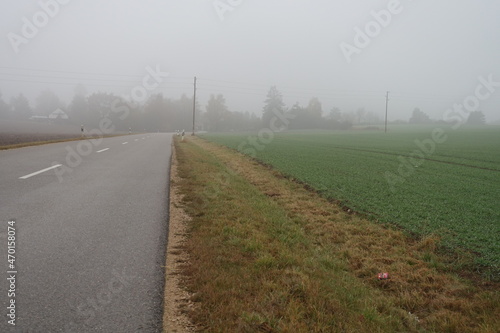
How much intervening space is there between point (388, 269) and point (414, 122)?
149705 millimetres

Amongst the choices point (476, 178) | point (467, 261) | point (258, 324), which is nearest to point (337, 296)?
point (258, 324)

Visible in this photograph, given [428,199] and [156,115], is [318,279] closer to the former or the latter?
[428,199]

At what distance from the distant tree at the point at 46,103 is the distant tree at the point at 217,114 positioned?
182 ft

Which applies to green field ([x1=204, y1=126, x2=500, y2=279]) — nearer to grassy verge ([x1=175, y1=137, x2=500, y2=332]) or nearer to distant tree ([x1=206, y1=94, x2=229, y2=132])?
grassy verge ([x1=175, y1=137, x2=500, y2=332])

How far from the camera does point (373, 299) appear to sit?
133 inches

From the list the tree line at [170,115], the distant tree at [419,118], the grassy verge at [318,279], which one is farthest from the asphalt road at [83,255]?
the distant tree at [419,118]

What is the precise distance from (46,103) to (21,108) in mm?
8038

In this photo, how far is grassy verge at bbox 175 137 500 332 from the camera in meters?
2.78

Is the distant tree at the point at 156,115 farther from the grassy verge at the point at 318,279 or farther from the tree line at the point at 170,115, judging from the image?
the grassy verge at the point at 318,279

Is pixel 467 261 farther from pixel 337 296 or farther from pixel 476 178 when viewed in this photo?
pixel 476 178

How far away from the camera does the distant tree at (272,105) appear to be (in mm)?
95438

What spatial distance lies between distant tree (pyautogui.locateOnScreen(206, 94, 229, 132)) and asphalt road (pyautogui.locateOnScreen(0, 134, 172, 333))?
3590 inches

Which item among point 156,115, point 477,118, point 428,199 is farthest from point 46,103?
point 477,118

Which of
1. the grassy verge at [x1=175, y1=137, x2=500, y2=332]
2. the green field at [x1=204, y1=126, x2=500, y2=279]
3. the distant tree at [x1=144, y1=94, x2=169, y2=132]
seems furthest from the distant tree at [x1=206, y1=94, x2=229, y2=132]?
the grassy verge at [x1=175, y1=137, x2=500, y2=332]
